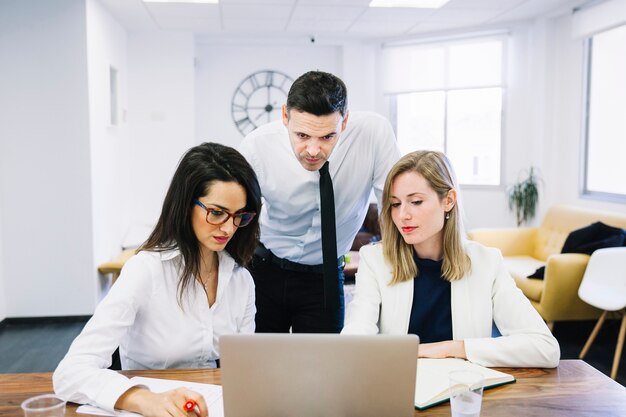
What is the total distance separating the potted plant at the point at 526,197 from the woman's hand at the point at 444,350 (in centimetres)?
477

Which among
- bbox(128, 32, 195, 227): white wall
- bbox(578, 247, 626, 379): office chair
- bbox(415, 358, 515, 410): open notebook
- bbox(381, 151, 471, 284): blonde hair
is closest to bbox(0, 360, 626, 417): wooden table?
bbox(415, 358, 515, 410): open notebook

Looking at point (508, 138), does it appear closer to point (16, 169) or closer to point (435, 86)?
point (435, 86)

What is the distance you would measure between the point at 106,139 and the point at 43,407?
4455mm

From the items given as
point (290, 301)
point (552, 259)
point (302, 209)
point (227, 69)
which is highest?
point (227, 69)

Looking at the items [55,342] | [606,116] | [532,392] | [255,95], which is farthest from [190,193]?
[255,95]

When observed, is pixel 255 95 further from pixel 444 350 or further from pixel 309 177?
pixel 444 350

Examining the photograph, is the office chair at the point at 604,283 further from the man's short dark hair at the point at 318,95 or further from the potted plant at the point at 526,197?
the man's short dark hair at the point at 318,95

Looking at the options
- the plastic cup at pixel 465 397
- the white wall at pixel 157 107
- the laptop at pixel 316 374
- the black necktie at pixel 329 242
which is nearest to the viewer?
the laptop at pixel 316 374

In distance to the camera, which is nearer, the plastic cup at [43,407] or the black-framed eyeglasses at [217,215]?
the plastic cup at [43,407]

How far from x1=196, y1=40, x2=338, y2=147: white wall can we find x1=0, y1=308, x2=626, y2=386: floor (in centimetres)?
308

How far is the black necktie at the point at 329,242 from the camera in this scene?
6.33 feet

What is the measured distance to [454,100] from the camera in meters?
6.54

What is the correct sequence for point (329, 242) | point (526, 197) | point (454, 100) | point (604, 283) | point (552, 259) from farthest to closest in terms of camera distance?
point (454, 100)
point (526, 197)
point (552, 259)
point (604, 283)
point (329, 242)

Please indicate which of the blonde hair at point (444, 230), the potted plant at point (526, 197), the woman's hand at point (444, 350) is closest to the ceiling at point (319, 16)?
the potted plant at point (526, 197)
